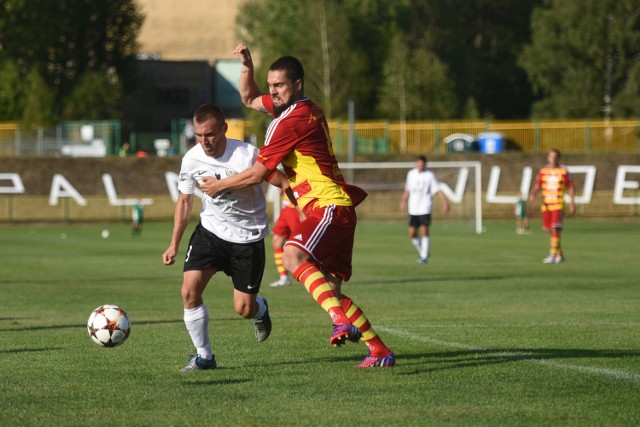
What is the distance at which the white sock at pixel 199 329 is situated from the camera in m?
8.60

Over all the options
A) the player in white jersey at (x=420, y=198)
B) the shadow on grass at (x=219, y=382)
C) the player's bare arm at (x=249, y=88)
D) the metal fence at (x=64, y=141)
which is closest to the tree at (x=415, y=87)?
the metal fence at (x=64, y=141)

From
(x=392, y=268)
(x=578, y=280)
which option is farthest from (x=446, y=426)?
(x=392, y=268)

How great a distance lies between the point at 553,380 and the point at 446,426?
5.93 feet

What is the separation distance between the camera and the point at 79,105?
6269 cm

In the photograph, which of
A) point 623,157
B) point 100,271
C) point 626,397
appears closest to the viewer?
point 626,397

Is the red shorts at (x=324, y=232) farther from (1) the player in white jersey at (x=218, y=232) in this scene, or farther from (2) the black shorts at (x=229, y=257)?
(2) the black shorts at (x=229, y=257)

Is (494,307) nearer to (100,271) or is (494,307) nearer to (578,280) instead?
(578,280)

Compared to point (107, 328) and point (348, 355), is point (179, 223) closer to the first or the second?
point (107, 328)

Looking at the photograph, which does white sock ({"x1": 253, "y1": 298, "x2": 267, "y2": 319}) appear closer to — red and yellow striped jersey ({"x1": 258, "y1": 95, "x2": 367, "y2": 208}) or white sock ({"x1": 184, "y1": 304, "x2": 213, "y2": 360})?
white sock ({"x1": 184, "y1": 304, "x2": 213, "y2": 360})

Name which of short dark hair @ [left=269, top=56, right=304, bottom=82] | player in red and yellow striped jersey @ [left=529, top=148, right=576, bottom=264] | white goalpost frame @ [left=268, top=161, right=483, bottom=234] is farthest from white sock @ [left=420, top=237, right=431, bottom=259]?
short dark hair @ [left=269, top=56, right=304, bottom=82]

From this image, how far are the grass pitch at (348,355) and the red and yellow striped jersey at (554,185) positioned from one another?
9.78 ft

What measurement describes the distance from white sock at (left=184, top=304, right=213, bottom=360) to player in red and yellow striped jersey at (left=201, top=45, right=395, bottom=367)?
0.85m

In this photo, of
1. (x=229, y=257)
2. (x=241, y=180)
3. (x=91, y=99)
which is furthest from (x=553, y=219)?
(x=91, y=99)

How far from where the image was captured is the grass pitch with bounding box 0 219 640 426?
6.79 m
